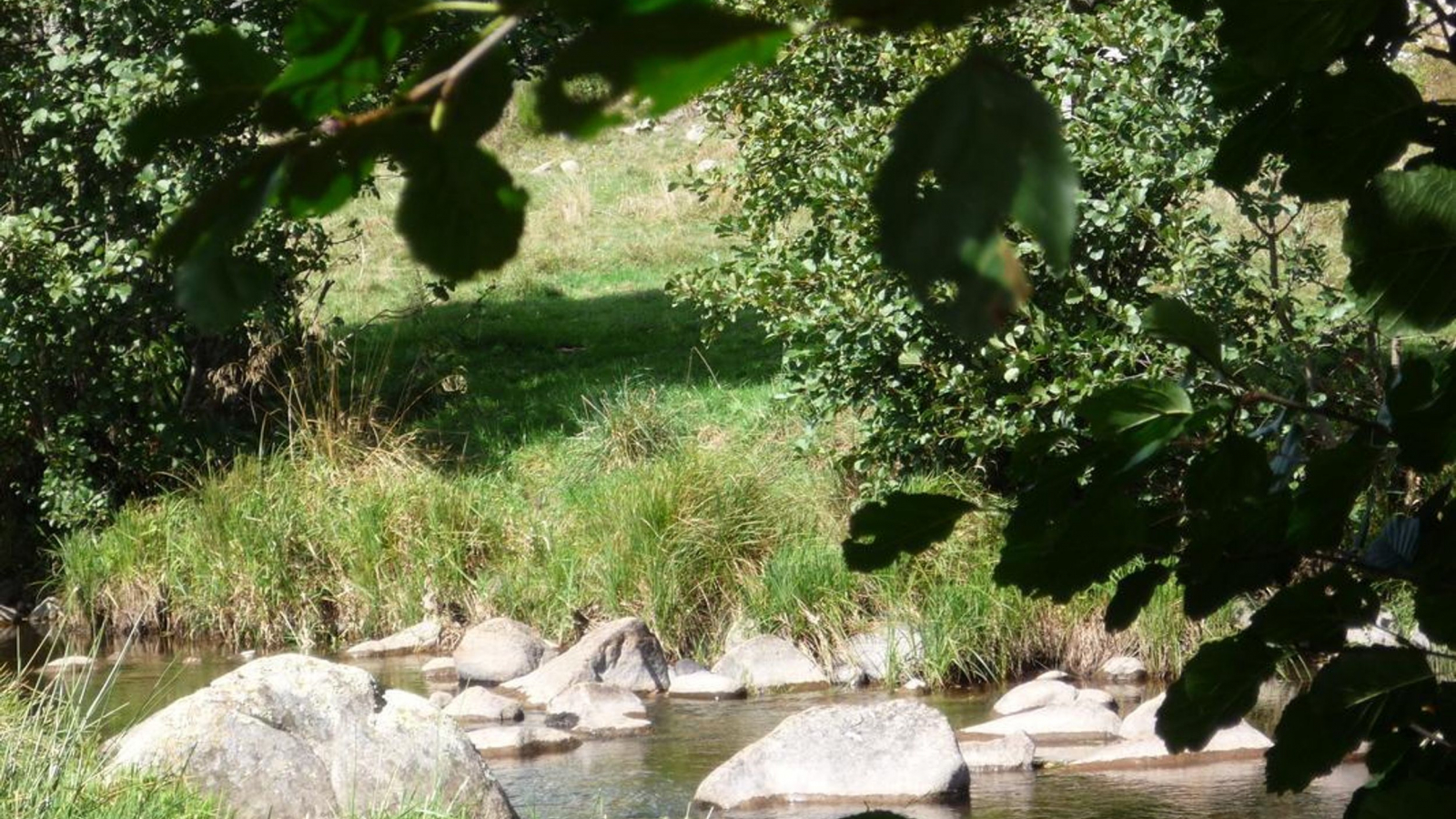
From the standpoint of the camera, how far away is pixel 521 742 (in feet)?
23.0

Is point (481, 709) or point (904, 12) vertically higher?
point (904, 12)

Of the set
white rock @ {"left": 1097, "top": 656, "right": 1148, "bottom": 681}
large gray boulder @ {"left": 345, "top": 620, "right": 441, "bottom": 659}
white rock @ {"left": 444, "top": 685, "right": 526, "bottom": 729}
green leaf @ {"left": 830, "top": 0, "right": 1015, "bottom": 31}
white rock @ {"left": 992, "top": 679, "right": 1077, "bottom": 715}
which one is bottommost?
large gray boulder @ {"left": 345, "top": 620, "right": 441, "bottom": 659}

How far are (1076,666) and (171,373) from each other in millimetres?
5807

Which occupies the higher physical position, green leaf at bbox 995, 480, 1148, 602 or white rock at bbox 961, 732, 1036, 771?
green leaf at bbox 995, 480, 1148, 602

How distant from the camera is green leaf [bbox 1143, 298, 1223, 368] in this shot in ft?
3.90

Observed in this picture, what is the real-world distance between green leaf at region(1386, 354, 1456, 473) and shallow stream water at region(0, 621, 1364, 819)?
461 cm

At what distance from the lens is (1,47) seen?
395 inches

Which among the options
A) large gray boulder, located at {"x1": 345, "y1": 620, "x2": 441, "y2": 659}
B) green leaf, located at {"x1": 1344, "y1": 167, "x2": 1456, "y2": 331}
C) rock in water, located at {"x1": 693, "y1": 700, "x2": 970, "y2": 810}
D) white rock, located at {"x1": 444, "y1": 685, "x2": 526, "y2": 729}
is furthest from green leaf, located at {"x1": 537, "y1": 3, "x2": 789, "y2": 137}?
large gray boulder, located at {"x1": 345, "y1": 620, "x2": 441, "y2": 659}

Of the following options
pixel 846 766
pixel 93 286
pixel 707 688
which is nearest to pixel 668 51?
pixel 846 766

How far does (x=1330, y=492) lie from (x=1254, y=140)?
1.01ft

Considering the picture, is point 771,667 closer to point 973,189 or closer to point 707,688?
point 707,688

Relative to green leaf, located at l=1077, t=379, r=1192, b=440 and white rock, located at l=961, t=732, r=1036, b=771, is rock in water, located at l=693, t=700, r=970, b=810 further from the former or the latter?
green leaf, located at l=1077, t=379, r=1192, b=440

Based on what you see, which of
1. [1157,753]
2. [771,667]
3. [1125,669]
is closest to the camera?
[1157,753]

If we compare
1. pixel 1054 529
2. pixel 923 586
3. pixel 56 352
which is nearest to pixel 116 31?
pixel 56 352
